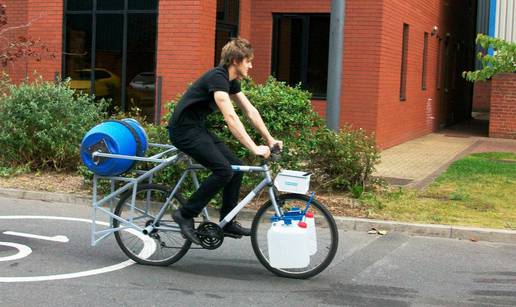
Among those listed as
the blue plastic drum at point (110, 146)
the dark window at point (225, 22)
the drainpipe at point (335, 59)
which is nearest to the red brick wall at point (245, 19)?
the dark window at point (225, 22)

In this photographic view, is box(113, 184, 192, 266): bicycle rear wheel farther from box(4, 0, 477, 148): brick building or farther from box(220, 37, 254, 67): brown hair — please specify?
box(4, 0, 477, 148): brick building

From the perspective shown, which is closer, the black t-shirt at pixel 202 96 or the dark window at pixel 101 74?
the black t-shirt at pixel 202 96

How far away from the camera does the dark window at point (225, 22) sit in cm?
1423

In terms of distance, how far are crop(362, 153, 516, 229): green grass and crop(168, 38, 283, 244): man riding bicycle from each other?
300cm

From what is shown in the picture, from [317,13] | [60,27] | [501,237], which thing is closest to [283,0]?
[317,13]

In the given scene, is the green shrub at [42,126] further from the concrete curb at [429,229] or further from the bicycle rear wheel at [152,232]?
the bicycle rear wheel at [152,232]

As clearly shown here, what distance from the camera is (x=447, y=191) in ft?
33.4

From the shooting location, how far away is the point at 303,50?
51.0ft

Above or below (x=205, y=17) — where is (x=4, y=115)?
below

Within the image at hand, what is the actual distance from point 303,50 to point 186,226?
10.1m

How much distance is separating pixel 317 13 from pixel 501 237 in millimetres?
8716

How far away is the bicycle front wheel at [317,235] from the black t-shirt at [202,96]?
3.13 feet

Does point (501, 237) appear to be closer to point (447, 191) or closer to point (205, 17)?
point (447, 191)

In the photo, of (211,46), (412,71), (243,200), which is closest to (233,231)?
(243,200)
